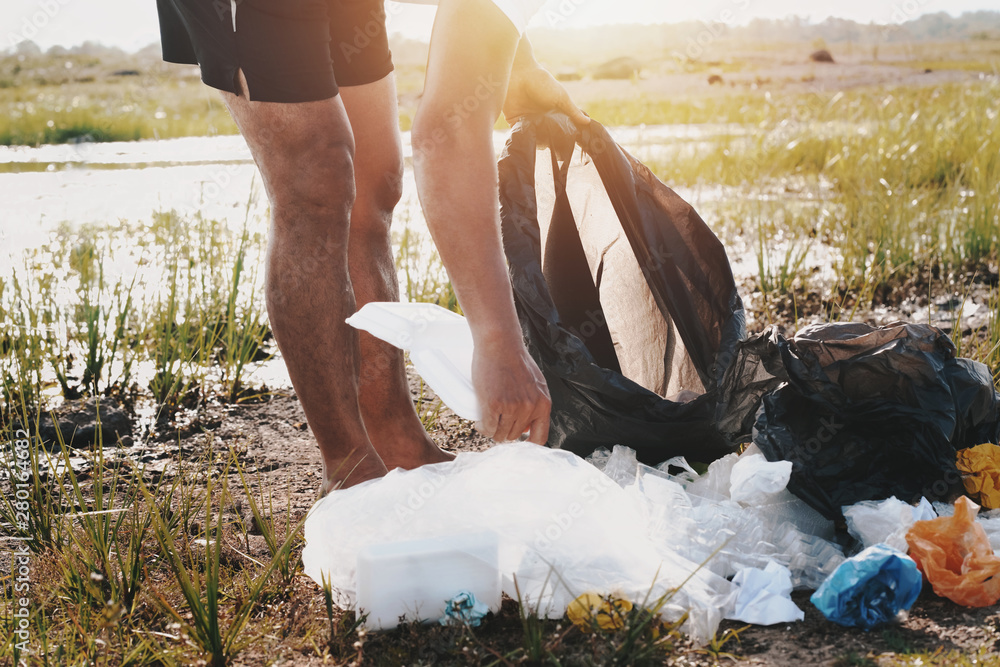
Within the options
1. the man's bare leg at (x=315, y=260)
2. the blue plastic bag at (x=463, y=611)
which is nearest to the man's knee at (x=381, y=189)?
the man's bare leg at (x=315, y=260)

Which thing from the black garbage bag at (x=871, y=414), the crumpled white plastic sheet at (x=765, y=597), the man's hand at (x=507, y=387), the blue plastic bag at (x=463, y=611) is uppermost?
the man's hand at (x=507, y=387)

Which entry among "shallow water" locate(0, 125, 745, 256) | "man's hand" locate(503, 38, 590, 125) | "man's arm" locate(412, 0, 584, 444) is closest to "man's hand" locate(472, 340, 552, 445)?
"man's arm" locate(412, 0, 584, 444)

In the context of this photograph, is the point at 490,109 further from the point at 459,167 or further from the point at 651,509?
the point at 651,509

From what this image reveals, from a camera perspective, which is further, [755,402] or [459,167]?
[755,402]

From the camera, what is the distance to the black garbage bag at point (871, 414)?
5.18 ft

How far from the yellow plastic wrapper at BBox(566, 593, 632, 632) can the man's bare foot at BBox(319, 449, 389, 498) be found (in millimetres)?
518

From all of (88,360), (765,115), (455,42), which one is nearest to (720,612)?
(455,42)

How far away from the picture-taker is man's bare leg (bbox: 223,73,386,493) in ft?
5.13

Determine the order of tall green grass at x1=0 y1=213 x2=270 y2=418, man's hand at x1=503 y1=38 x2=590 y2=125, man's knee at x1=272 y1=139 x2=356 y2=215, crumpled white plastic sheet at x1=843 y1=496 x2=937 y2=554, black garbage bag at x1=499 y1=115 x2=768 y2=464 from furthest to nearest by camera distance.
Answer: tall green grass at x1=0 y1=213 x2=270 y2=418 → man's hand at x1=503 y1=38 x2=590 y2=125 → black garbage bag at x1=499 y1=115 x2=768 y2=464 → man's knee at x1=272 y1=139 x2=356 y2=215 → crumpled white plastic sheet at x1=843 y1=496 x2=937 y2=554

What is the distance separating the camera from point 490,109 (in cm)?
130

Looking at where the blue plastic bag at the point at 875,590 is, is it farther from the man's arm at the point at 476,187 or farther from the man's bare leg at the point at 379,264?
the man's bare leg at the point at 379,264

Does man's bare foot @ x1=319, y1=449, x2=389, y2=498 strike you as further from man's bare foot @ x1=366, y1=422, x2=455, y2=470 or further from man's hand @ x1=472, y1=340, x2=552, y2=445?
man's hand @ x1=472, y1=340, x2=552, y2=445

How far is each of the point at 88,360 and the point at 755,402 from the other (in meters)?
1.87

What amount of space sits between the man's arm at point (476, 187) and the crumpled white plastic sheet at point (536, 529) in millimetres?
151
